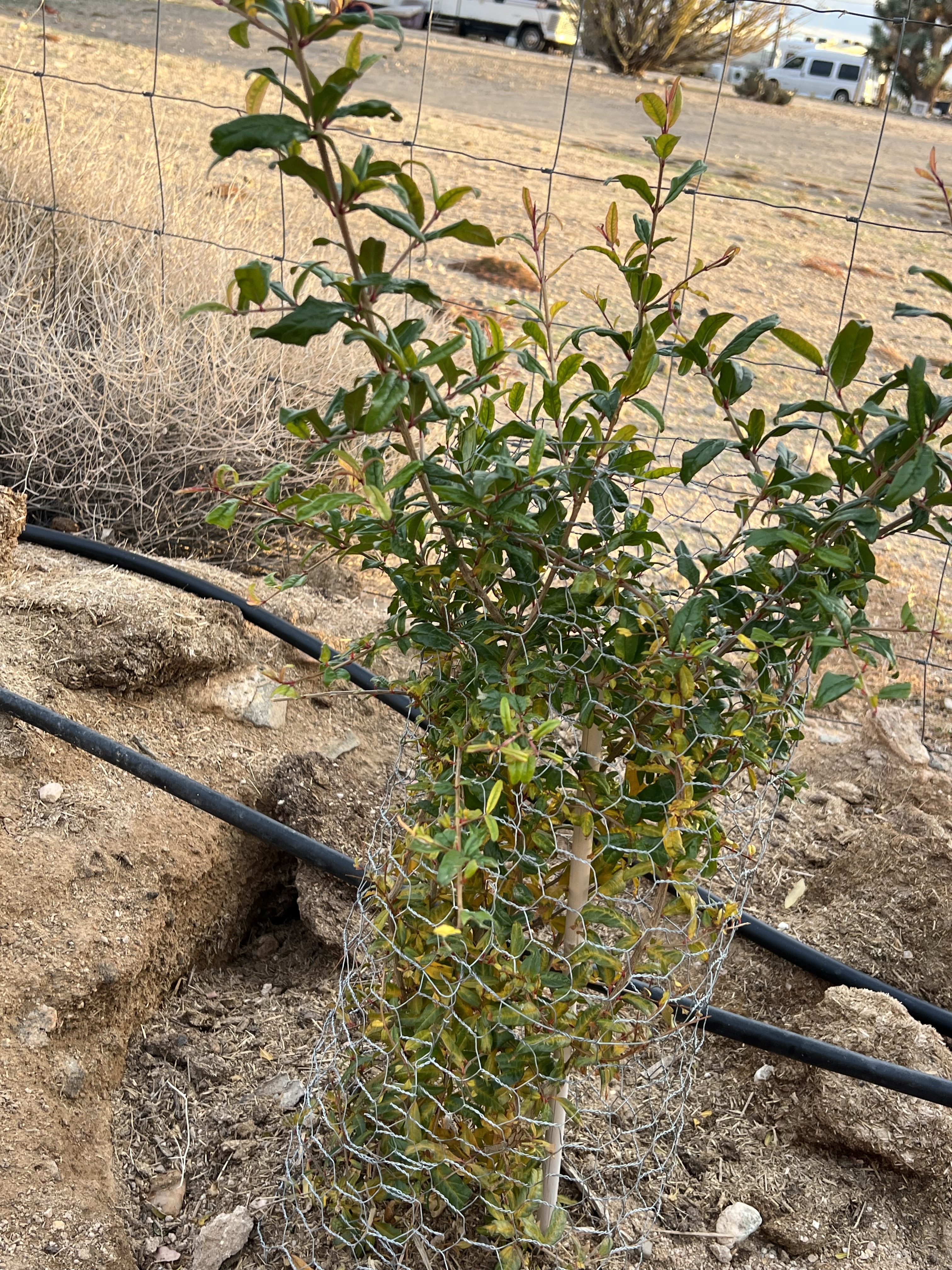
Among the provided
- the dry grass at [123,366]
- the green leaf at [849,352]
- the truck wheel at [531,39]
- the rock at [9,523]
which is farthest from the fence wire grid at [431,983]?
the truck wheel at [531,39]

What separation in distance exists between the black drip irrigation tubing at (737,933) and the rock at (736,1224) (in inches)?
9.5

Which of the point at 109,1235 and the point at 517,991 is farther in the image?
the point at 109,1235

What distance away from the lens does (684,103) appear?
588 inches

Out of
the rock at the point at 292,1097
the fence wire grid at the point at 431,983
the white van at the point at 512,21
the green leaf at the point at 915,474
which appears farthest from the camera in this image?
the white van at the point at 512,21

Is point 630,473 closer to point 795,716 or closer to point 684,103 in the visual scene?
point 795,716

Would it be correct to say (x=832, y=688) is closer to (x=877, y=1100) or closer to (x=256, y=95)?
(x=256, y=95)

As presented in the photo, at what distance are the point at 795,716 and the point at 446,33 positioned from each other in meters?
21.5

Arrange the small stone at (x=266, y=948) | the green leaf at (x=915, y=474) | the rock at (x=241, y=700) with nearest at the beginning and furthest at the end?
the green leaf at (x=915, y=474), the small stone at (x=266, y=948), the rock at (x=241, y=700)

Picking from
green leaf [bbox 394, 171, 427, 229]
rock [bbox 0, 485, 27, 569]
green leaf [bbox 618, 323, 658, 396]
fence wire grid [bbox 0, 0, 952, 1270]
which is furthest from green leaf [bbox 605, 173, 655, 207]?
rock [bbox 0, 485, 27, 569]

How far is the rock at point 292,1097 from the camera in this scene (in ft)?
6.18

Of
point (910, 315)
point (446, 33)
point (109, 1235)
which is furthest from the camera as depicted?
point (446, 33)

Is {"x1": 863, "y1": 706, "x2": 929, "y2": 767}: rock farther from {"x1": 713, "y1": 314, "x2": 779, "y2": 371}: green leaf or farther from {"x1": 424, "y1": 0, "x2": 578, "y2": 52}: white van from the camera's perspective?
{"x1": 424, "y1": 0, "x2": 578, "y2": 52}: white van

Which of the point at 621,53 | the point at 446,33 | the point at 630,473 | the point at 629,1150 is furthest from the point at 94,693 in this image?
the point at 446,33

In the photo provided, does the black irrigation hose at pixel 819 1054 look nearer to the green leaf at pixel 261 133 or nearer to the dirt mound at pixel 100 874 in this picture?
the dirt mound at pixel 100 874
